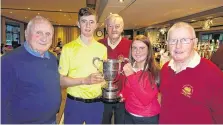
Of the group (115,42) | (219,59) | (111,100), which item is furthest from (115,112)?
(219,59)

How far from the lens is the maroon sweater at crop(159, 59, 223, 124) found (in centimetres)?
130

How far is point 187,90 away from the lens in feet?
4.42

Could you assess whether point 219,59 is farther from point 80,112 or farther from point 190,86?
point 80,112

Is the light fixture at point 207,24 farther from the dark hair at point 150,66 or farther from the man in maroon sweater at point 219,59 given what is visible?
the dark hair at point 150,66

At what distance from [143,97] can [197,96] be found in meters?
0.43

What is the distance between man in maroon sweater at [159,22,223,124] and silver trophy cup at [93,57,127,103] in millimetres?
491

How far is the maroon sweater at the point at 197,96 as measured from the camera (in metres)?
1.30

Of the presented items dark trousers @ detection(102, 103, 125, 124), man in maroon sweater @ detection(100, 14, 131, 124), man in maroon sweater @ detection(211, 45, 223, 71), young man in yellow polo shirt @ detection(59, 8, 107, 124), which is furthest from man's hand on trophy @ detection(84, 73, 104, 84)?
man in maroon sweater @ detection(211, 45, 223, 71)

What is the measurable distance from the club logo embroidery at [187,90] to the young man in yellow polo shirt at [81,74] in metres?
0.64

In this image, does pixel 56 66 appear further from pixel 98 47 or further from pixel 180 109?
pixel 180 109

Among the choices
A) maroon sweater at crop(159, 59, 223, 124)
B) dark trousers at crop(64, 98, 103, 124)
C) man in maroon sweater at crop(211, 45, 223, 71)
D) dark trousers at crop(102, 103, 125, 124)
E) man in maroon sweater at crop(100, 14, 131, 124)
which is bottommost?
dark trousers at crop(102, 103, 125, 124)

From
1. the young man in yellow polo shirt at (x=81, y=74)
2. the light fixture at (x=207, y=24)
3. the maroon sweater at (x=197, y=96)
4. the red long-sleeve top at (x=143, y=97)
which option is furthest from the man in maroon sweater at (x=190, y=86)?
the light fixture at (x=207, y=24)

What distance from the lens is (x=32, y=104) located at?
1422 mm

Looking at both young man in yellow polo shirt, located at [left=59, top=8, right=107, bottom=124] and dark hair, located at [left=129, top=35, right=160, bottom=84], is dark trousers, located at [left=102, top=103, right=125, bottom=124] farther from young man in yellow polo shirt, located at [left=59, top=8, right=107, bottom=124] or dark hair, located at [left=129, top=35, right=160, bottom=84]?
dark hair, located at [left=129, top=35, right=160, bottom=84]
